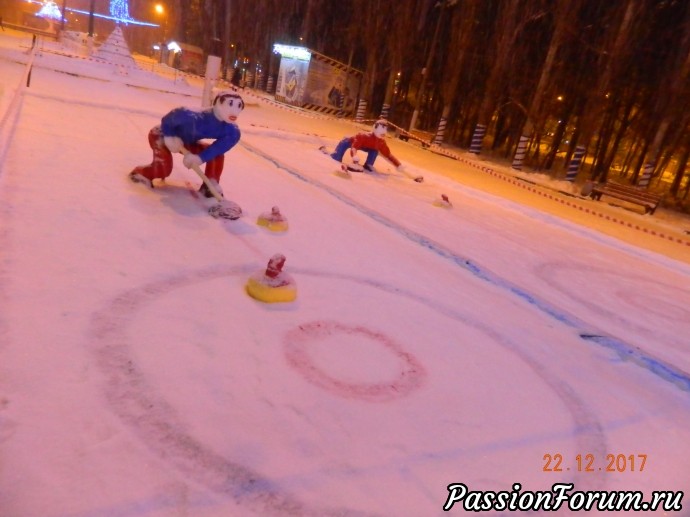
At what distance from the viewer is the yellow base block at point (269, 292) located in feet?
12.6

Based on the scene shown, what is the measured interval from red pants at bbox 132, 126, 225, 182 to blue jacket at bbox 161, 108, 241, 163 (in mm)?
115

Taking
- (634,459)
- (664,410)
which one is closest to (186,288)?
(634,459)

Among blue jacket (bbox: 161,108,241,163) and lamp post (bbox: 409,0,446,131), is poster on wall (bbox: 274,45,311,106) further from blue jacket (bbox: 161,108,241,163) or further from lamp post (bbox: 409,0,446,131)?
blue jacket (bbox: 161,108,241,163)

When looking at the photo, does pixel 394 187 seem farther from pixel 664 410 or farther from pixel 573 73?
pixel 573 73

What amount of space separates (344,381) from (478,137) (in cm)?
2125

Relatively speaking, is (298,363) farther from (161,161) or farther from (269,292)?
(161,161)

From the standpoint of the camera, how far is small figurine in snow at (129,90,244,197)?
5664mm

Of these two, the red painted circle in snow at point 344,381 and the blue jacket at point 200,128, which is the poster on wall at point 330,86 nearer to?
the blue jacket at point 200,128

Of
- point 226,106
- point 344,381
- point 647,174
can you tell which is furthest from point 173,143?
point 647,174

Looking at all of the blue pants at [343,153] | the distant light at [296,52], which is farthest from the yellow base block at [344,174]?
the distant light at [296,52]

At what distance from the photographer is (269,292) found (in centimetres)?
383

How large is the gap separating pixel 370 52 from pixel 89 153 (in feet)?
76.7

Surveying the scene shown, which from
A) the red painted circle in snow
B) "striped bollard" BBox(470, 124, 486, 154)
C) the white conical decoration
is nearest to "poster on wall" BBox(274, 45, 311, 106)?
the white conical decoration

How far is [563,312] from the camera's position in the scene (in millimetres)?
5062
